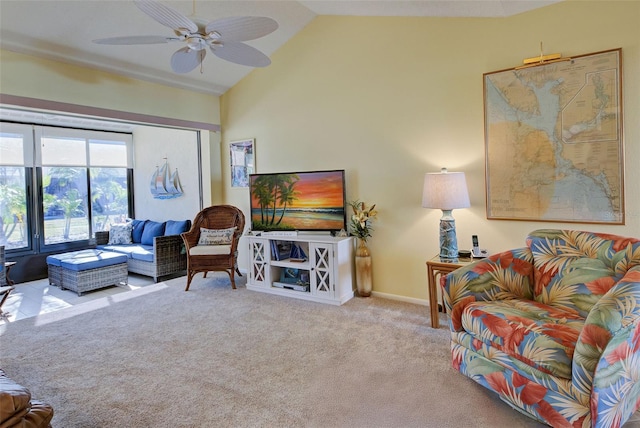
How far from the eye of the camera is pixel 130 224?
20.3 feet

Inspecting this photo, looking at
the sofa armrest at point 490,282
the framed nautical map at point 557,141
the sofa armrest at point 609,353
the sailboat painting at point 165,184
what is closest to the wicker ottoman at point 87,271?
the sailboat painting at point 165,184

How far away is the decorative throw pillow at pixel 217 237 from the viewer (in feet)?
15.3

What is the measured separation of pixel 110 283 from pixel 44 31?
310 centimetres

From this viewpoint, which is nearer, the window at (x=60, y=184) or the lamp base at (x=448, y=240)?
the lamp base at (x=448, y=240)

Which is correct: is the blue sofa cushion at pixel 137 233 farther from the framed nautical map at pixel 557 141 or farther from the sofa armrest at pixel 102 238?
the framed nautical map at pixel 557 141

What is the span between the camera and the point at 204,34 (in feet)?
8.28

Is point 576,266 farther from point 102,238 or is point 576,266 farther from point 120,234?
point 102,238

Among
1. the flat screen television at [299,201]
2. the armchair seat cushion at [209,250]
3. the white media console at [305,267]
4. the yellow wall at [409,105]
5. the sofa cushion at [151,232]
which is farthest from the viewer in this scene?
the sofa cushion at [151,232]

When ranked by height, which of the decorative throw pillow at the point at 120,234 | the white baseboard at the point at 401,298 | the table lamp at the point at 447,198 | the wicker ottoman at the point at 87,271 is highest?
the table lamp at the point at 447,198

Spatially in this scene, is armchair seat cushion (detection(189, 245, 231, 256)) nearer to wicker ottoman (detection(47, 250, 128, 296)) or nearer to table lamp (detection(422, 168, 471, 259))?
wicker ottoman (detection(47, 250, 128, 296))

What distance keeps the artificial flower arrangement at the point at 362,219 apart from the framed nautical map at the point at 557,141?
1168 mm

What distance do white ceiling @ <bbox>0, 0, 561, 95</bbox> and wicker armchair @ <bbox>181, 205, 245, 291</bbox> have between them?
6.26 ft

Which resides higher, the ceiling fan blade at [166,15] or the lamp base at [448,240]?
the ceiling fan blade at [166,15]

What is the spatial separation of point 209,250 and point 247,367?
2.22m
